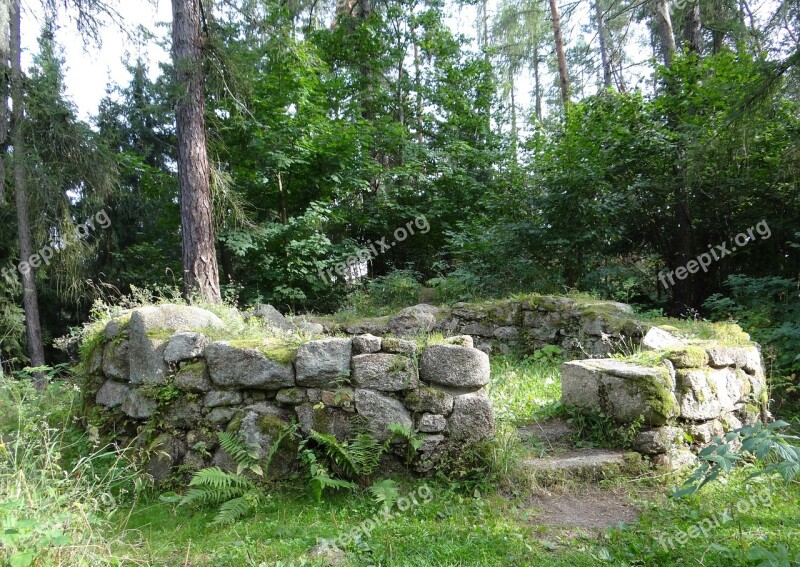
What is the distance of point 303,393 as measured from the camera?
3.78 m

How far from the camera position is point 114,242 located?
13273 millimetres

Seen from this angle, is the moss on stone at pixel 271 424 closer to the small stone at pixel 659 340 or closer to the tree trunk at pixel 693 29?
the small stone at pixel 659 340

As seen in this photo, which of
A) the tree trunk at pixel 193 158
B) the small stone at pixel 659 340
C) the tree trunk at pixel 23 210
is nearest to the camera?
the small stone at pixel 659 340

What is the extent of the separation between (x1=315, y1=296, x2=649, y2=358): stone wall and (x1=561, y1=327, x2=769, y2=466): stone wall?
6.32ft

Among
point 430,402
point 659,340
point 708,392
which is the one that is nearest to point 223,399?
point 430,402

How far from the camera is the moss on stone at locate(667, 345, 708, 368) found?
4.30 metres

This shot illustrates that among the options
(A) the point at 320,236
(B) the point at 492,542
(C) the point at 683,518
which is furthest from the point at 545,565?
(A) the point at 320,236

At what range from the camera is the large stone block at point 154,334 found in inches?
160

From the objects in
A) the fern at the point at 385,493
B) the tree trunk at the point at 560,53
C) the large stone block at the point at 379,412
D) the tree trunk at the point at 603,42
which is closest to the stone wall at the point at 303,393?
the large stone block at the point at 379,412

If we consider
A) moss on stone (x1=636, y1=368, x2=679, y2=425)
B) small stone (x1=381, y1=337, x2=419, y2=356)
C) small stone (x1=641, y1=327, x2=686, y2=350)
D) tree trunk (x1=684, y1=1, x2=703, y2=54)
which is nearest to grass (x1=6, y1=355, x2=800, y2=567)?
moss on stone (x1=636, y1=368, x2=679, y2=425)

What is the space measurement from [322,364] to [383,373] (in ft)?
1.49

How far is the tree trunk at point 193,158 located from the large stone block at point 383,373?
4155 millimetres

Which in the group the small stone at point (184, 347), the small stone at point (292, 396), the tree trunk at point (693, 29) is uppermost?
the tree trunk at point (693, 29)

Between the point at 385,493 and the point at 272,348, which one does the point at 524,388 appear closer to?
the point at 385,493
